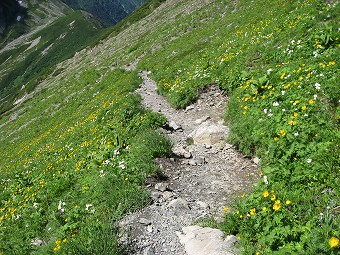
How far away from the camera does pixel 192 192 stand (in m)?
8.29

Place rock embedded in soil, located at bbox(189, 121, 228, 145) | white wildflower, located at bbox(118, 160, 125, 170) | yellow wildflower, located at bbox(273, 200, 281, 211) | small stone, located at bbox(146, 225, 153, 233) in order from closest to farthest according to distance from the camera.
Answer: yellow wildflower, located at bbox(273, 200, 281, 211), small stone, located at bbox(146, 225, 153, 233), white wildflower, located at bbox(118, 160, 125, 170), rock embedded in soil, located at bbox(189, 121, 228, 145)

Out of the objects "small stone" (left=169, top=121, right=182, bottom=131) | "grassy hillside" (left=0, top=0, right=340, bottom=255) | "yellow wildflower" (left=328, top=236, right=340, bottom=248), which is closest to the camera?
"yellow wildflower" (left=328, top=236, right=340, bottom=248)

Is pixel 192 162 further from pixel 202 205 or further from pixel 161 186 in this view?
pixel 202 205

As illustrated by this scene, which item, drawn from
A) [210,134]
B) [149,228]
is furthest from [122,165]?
[210,134]

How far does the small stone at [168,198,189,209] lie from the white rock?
0.92m

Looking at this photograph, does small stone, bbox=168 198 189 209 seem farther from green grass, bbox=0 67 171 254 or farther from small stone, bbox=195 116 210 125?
small stone, bbox=195 116 210 125

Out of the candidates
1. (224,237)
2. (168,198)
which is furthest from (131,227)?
(224,237)

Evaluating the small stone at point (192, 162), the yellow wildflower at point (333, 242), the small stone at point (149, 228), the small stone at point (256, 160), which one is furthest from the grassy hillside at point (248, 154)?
the small stone at point (192, 162)

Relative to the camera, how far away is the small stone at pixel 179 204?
755cm

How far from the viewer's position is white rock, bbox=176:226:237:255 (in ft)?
19.1

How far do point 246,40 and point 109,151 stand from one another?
10.6 m

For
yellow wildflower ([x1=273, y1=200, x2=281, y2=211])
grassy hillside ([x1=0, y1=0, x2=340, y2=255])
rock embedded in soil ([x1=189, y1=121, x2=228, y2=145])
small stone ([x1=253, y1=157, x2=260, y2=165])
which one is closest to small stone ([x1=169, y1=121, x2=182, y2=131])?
grassy hillside ([x1=0, y1=0, x2=340, y2=255])

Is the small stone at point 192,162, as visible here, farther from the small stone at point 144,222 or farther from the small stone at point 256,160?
the small stone at point 144,222

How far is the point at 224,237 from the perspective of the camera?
6.10 meters
